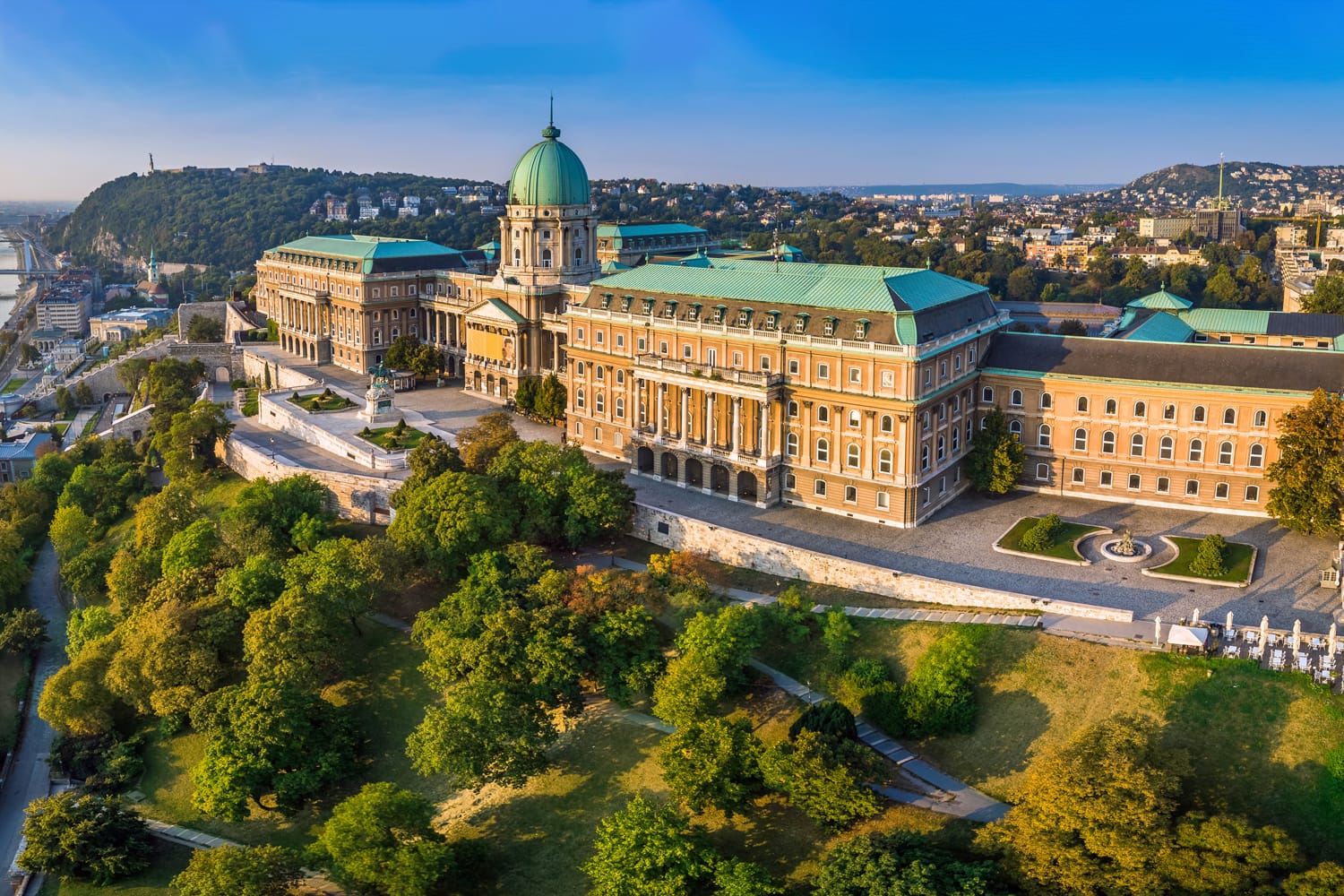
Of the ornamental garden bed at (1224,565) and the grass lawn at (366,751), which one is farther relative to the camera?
the ornamental garden bed at (1224,565)

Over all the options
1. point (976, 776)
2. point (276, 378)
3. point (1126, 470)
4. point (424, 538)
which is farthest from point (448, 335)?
point (976, 776)

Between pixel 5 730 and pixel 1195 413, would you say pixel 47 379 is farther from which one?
pixel 1195 413

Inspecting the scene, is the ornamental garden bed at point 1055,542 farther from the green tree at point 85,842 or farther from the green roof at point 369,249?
the green roof at point 369,249

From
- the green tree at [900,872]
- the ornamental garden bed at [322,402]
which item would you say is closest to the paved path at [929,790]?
the green tree at [900,872]

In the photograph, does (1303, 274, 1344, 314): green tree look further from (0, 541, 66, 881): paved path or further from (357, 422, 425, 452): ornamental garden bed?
(0, 541, 66, 881): paved path

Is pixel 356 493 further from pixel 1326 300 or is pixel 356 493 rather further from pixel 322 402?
pixel 1326 300

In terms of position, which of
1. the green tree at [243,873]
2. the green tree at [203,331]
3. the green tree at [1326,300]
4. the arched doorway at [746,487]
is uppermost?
the green tree at [1326,300]

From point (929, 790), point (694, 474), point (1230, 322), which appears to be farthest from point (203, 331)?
point (929, 790)
